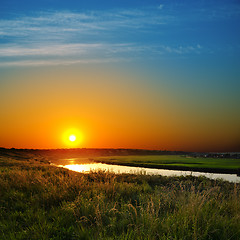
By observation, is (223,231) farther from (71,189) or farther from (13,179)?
(13,179)

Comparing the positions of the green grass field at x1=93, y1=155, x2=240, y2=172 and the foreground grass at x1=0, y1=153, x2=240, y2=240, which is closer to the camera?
the foreground grass at x1=0, y1=153, x2=240, y2=240

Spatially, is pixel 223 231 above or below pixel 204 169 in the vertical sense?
above

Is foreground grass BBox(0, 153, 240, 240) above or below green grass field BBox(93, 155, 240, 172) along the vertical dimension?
above

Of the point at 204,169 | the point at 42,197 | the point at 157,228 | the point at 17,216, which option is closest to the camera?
the point at 157,228

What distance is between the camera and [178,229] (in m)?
5.58

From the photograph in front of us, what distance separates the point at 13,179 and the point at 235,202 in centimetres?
960

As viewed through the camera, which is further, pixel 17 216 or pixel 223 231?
pixel 17 216

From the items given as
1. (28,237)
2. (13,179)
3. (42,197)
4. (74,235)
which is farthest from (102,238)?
(13,179)

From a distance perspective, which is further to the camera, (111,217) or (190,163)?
(190,163)

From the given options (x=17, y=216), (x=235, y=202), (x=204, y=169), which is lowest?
(x=204, y=169)

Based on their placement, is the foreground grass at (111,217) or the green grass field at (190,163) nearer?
the foreground grass at (111,217)

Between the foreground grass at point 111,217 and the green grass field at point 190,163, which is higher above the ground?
the foreground grass at point 111,217

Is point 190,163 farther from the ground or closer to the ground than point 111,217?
closer to the ground

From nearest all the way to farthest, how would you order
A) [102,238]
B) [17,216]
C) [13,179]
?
[102,238] → [17,216] → [13,179]
